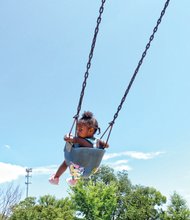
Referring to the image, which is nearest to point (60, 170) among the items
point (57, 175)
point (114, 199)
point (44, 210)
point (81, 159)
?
point (57, 175)

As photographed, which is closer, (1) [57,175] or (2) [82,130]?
(2) [82,130]

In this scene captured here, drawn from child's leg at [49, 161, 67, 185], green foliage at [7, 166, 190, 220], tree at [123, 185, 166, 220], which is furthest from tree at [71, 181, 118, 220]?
child's leg at [49, 161, 67, 185]

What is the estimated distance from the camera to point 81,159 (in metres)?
3.51

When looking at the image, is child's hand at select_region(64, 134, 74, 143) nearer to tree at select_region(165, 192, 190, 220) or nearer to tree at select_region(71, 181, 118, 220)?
tree at select_region(71, 181, 118, 220)

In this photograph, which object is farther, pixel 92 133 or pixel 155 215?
pixel 155 215

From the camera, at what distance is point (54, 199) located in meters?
30.9

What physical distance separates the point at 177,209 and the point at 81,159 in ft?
90.2

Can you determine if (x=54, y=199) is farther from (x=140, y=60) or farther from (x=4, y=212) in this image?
(x=140, y=60)

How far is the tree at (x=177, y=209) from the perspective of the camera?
1116 inches

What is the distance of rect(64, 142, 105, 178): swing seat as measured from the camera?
11.5ft

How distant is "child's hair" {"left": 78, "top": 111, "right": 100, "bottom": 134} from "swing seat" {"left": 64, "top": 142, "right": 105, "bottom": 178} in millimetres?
253

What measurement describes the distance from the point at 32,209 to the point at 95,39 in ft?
86.1

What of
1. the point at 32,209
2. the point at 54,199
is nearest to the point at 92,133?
the point at 32,209

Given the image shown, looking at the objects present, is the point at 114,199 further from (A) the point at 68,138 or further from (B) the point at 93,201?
(A) the point at 68,138
